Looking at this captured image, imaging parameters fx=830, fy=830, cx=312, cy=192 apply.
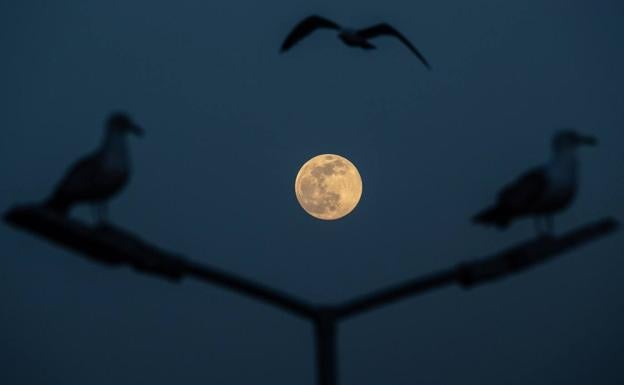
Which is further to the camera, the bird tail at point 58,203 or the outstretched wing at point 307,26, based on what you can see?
the outstretched wing at point 307,26

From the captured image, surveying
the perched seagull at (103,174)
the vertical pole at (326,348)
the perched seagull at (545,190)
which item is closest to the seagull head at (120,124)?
the perched seagull at (103,174)

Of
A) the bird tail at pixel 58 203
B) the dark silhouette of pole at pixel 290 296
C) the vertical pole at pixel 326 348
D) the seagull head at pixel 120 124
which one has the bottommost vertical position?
the vertical pole at pixel 326 348

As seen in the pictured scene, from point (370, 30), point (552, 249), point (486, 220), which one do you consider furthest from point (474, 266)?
point (370, 30)

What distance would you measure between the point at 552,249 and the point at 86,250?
8.38 ft

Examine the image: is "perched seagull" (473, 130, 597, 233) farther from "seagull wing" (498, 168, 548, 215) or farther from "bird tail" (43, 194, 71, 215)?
"bird tail" (43, 194, 71, 215)

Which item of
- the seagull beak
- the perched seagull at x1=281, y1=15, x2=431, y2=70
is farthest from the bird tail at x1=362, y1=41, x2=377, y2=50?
the seagull beak

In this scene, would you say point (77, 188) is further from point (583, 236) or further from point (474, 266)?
point (583, 236)

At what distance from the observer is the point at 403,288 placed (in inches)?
191

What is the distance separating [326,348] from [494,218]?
4.81 feet

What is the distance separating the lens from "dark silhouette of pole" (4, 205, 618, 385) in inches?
Result: 165

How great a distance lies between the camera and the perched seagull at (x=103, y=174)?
203 inches

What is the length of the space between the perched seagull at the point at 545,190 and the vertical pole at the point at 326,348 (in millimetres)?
1314

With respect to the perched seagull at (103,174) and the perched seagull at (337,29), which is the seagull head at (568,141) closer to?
the perched seagull at (103,174)

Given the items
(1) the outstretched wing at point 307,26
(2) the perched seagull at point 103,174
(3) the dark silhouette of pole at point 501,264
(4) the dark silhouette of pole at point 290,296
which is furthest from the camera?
(1) the outstretched wing at point 307,26
